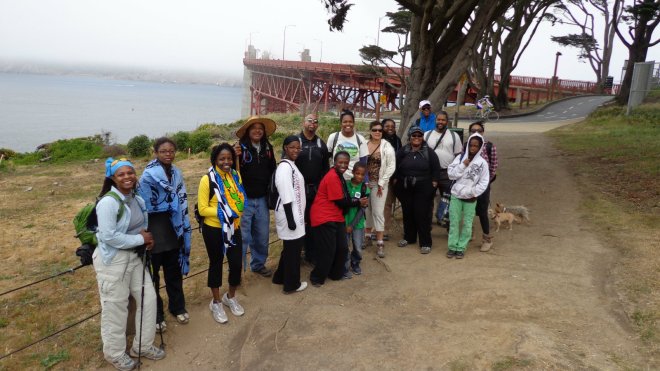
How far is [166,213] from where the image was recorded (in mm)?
3795

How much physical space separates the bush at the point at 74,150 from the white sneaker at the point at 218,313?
1602 cm

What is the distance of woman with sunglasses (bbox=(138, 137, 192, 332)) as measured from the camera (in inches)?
144

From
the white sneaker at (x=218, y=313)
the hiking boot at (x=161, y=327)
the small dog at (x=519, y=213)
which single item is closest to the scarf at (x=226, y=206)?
the white sneaker at (x=218, y=313)

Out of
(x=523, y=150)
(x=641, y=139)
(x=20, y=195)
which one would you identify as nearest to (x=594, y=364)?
(x=523, y=150)

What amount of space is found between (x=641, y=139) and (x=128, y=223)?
12.4m

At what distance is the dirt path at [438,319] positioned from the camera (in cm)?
346

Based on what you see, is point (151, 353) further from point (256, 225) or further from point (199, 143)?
point (199, 143)

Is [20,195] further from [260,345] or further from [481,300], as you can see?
[481,300]

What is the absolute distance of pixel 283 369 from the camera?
345 centimetres

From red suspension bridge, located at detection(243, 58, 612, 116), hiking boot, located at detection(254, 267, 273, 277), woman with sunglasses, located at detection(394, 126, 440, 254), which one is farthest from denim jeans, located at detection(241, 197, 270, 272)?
red suspension bridge, located at detection(243, 58, 612, 116)

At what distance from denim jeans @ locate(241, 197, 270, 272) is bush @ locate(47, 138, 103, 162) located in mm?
15593

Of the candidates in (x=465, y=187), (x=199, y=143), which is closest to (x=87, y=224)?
(x=465, y=187)

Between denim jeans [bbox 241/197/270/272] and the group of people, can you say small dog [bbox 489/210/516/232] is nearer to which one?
the group of people

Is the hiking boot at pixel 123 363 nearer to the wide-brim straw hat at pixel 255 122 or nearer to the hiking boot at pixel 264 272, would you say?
the hiking boot at pixel 264 272
